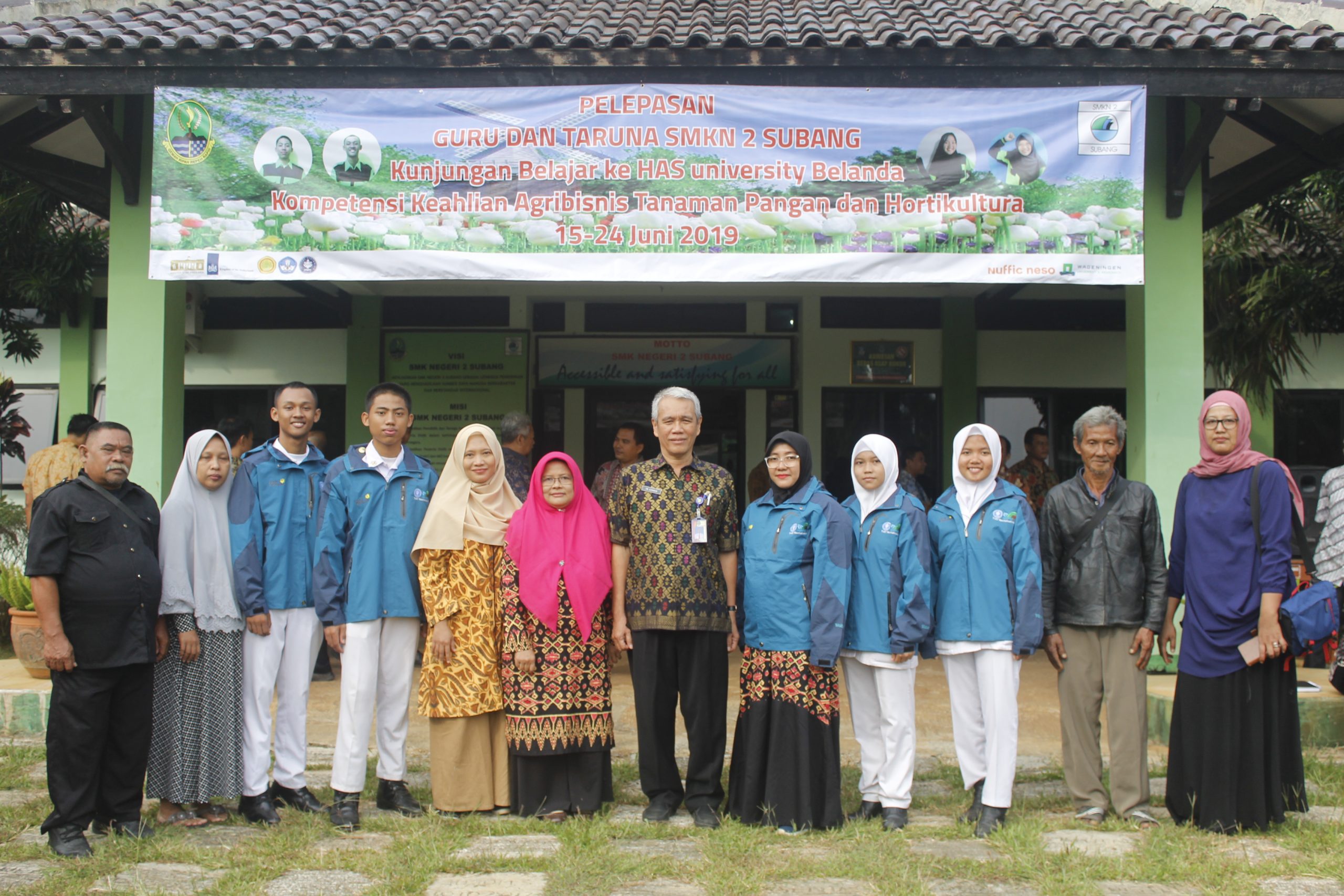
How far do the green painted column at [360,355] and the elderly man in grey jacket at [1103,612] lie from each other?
21.9 ft

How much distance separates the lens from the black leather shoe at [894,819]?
13.1ft

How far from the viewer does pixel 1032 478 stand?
330 inches

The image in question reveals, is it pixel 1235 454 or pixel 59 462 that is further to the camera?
pixel 59 462

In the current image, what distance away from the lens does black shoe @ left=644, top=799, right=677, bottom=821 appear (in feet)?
13.4

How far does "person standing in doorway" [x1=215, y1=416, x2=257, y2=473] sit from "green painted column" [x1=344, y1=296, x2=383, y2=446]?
0.84 metres

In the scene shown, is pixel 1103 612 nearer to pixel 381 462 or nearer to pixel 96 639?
Result: pixel 381 462

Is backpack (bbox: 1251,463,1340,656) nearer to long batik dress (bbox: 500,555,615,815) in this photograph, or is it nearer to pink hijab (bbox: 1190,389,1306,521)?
pink hijab (bbox: 1190,389,1306,521)

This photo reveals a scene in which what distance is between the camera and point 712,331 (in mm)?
9414

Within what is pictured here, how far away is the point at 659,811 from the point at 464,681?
91 centimetres

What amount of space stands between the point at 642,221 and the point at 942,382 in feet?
14.6

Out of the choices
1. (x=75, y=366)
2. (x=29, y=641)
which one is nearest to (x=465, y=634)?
(x=29, y=641)

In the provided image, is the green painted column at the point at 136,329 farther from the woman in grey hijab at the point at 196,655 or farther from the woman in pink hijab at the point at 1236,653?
the woman in pink hijab at the point at 1236,653

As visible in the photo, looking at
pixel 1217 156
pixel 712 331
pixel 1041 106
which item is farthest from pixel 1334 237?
pixel 712 331

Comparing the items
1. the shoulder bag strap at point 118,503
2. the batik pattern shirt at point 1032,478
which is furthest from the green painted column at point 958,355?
the shoulder bag strap at point 118,503
